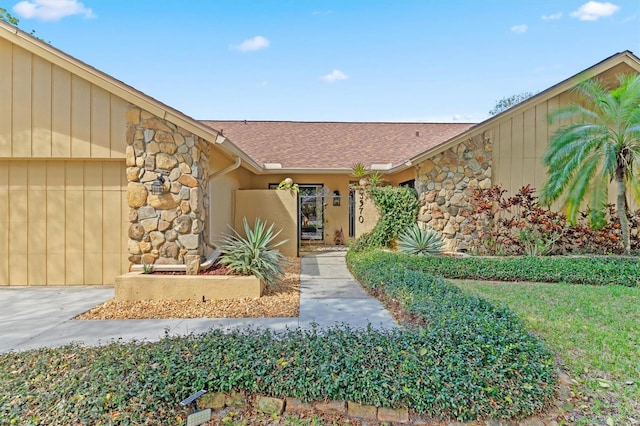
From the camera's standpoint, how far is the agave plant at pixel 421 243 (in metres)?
8.52

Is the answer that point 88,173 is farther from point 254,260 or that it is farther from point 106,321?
point 254,260

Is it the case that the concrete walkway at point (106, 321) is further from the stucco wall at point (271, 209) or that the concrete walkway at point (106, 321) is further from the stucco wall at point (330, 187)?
the stucco wall at point (330, 187)

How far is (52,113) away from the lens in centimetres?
611

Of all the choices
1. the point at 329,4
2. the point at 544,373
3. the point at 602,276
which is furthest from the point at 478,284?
the point at 329,4

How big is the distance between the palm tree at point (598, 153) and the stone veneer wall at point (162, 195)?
833 cm

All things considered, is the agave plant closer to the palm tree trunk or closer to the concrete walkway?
the concrete walkway

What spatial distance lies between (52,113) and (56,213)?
186 cm

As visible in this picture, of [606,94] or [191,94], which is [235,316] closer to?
[606,94]

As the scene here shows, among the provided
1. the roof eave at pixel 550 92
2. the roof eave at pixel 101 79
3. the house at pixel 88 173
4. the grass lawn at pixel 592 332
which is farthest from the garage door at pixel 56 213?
the roof eave at pixel 550 92

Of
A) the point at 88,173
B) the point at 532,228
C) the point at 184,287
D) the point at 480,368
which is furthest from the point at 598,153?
the point at 88,173

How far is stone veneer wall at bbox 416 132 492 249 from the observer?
30.4ft

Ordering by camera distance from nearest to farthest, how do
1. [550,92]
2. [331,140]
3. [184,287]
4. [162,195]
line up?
[184,287] → [162,195] → [550,92] → [331,140]

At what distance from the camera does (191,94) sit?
16.6 metres

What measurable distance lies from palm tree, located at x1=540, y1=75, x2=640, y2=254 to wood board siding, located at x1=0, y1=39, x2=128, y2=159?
9.67 meters
